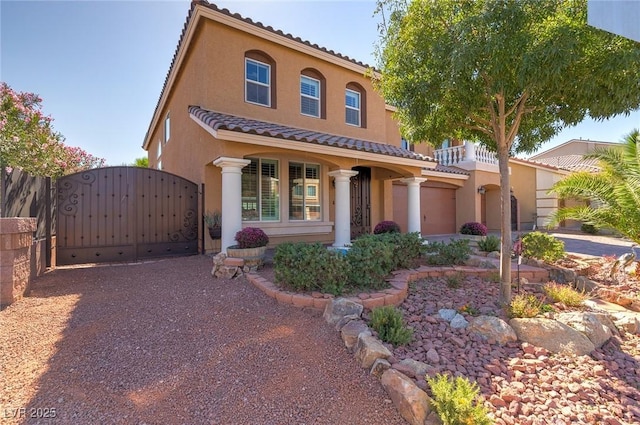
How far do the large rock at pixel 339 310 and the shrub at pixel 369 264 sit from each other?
836mm

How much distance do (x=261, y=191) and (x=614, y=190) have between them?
344 inches

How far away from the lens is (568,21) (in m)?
3.65

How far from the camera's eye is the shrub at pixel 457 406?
7.53 ft

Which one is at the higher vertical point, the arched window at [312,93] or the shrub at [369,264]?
the arched window at [312,93]

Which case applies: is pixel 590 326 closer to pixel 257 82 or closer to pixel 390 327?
pixel 390 327

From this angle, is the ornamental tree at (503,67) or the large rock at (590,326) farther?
the large rock at (590,326)

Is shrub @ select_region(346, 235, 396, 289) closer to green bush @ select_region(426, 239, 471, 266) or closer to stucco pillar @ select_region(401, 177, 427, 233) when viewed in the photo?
green bush @ select_region(426, 239, 471, 266)

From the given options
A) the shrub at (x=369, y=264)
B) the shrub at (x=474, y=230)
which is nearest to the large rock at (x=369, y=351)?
the shrub at (x=369, y=264)

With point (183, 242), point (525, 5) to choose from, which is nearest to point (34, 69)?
point (183, 242)

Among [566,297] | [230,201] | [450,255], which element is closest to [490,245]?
[450,255]

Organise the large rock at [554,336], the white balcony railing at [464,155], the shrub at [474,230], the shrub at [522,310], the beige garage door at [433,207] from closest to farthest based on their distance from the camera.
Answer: the large rock at [554,336]
the shrub at [522,310]
the shrub at [474,230]
the beige garage door at [433,207]
the white balcony railing at [464,155]

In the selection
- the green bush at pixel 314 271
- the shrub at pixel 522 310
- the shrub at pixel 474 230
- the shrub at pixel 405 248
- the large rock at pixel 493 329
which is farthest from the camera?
the shrub at pixel 474 230

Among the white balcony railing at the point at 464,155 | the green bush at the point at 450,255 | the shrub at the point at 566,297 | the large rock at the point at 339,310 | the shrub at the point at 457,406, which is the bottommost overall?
the shrub at the point at 457,406

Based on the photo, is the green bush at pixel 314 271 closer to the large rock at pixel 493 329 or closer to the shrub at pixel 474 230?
the large rock at pixel 493 329
